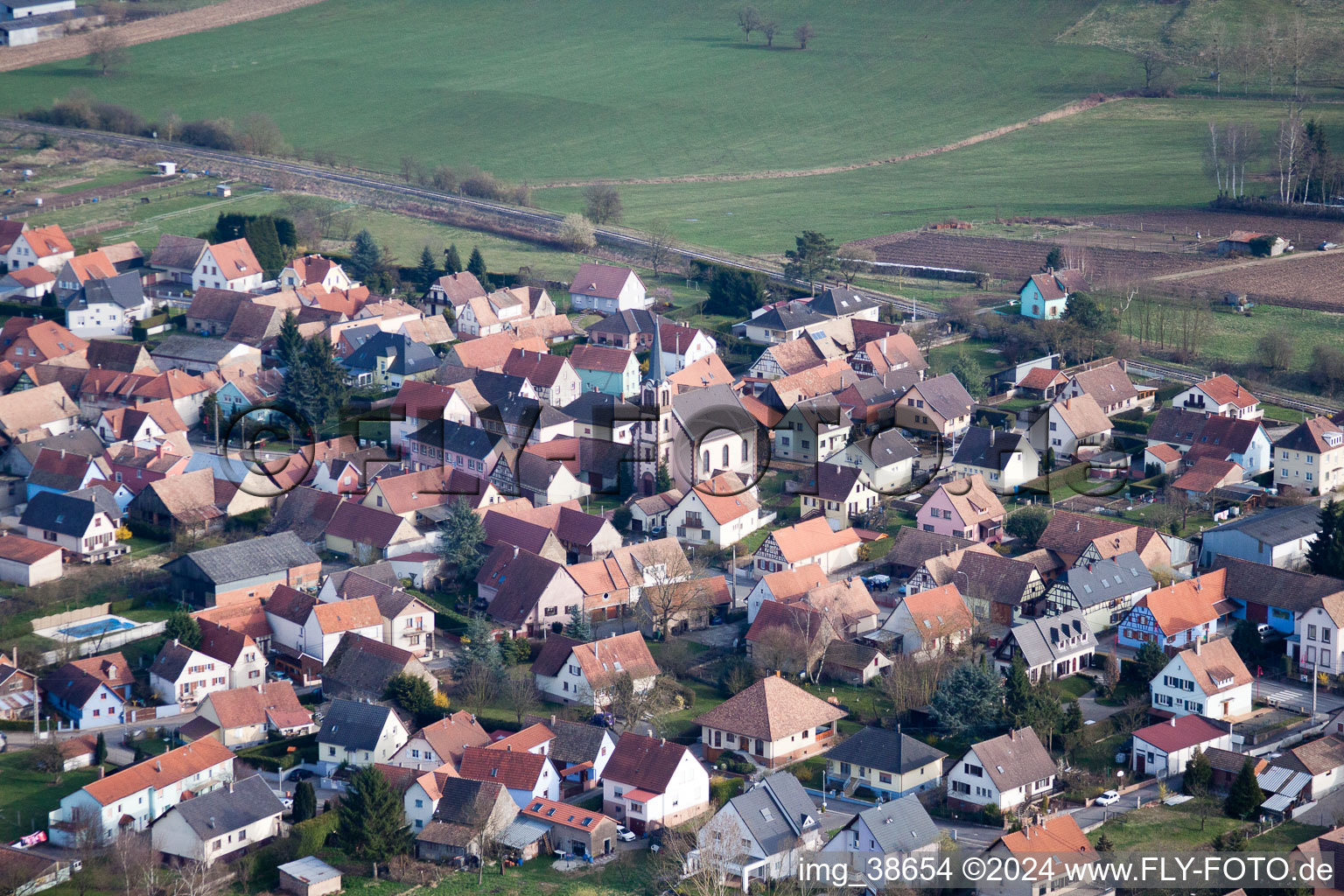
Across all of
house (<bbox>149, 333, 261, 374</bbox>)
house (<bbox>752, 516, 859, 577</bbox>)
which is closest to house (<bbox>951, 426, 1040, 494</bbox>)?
house (<bbox>752, 516, 859, 577</bbox>)

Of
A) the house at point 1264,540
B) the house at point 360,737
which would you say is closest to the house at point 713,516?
the house at point 1264,540

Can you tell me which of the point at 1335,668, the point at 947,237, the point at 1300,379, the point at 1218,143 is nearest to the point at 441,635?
the point at 1335,668

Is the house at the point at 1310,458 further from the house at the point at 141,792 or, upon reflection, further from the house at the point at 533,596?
the house at the point at 141,792

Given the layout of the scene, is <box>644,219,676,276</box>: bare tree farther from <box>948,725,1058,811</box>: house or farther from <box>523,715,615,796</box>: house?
<box>948,725,1058,811</box>: house

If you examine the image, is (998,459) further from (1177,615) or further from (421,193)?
(421,193)

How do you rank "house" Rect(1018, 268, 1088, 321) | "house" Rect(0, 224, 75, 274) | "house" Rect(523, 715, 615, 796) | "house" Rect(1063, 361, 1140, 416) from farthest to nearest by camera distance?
1. "house" Rect(0, 224, 75, 274)
2. "house" Rect(1018, 268, 1088, 321)
3. "house" Rect(1063, 361, 1140, 416)
4. "house" Rect(523, 715, 615, 796)

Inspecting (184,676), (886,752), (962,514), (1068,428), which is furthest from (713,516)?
(184,676)
